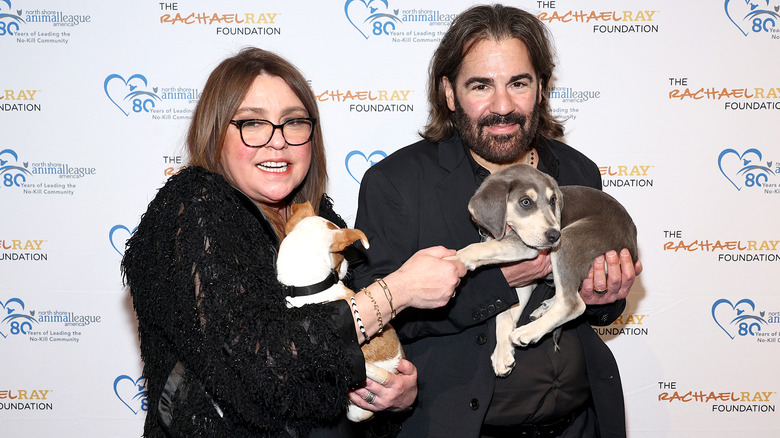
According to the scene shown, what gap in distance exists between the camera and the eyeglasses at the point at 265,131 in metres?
2.54

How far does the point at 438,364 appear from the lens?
9.37ft

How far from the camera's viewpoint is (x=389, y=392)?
8.20ft

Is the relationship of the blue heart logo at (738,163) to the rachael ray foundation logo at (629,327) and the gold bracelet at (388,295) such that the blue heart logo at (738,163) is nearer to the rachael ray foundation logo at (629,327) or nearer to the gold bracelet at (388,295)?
the rachael ray foundation logo at (629,327)

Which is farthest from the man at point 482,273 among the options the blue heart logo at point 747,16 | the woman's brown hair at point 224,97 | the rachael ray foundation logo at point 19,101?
the rachael ray foundation logo at point 19,101

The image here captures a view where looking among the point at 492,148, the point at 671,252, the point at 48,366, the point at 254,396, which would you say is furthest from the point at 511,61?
the point at 48,366

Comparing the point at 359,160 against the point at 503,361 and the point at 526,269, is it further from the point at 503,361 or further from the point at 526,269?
the point at 503,361

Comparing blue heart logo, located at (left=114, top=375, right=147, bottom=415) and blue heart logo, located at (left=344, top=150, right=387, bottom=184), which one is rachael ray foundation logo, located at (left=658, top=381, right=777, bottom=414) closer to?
blue heart logo, located at (left=344, top=150, right=387, bottom=184)

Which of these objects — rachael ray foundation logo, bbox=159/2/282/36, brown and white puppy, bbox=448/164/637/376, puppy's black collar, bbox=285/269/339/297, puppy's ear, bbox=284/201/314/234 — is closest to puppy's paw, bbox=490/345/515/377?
brown and white puppy, bbox=448/164/637/376

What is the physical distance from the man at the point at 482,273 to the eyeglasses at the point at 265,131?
0.47 m

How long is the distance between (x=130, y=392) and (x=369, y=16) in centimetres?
348

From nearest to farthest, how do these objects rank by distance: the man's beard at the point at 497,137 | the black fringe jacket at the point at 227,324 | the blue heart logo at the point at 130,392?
1. the black fringe jacket at the point at 227,324
2. the man's beard at the point at 497,137
3. the blue heart logo at the point at 130,392

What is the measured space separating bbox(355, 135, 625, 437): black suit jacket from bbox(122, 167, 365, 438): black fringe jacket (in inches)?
26.7

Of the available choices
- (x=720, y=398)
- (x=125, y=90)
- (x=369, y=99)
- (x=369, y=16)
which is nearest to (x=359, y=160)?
(x=369, y=99)

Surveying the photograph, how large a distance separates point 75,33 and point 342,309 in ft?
11.6
